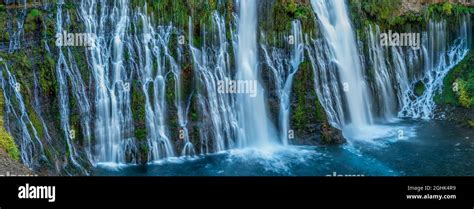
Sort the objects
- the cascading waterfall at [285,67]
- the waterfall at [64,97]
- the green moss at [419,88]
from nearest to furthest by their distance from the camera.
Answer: the waterfall at [64,97]
the cascading waterfall at [285,67]
the green moss at [419,88]

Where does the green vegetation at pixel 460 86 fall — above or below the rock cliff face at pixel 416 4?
below

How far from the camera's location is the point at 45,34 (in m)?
18.6

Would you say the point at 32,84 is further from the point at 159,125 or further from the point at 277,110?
the point at 277,110

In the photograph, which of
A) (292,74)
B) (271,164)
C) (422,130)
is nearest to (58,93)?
(271,164)

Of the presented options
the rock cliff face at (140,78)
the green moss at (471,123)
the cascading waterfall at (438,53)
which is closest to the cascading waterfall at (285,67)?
the rock cliff face at (140,78)

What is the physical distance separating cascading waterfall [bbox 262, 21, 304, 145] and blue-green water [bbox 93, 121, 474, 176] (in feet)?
4.67

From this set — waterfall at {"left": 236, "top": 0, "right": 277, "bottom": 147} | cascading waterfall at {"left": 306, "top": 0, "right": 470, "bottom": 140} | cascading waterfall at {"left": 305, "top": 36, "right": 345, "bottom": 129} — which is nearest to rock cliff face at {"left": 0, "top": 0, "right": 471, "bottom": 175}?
cascading waterfall at {"left": 305, "top": 36, "right": 345, "bottom": 129}

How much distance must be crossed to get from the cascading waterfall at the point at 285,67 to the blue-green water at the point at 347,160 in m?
1.42

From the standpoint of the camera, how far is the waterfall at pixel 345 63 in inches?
887

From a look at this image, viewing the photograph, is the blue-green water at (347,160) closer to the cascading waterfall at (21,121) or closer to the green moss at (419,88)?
the cascading waterfall at (21,121)

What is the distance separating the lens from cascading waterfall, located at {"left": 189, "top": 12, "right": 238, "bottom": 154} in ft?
65.6

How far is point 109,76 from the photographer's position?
63.0 feet

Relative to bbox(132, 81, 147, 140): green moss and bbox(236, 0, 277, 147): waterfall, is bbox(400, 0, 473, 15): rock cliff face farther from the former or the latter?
bbox(132, 81, 147, 140): green moss

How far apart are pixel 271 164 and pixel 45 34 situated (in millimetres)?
8432
